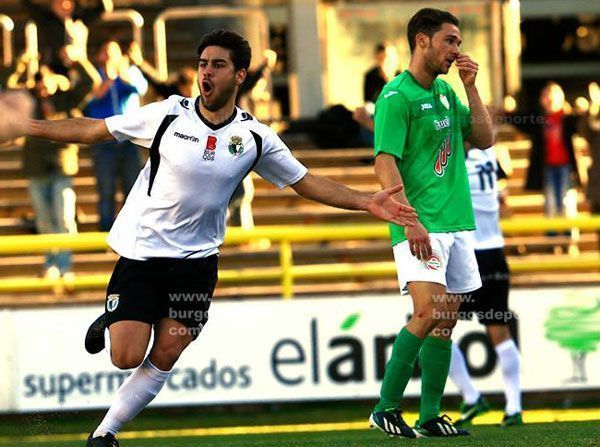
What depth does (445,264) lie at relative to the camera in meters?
10.1

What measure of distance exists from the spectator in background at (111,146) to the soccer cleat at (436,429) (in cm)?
724

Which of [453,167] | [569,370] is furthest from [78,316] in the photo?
[453,167]

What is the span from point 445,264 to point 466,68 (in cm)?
113

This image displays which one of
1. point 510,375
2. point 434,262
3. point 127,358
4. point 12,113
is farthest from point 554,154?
point 12,113

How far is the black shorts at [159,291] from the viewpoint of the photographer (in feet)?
30.5

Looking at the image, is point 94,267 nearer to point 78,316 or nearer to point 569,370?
point 78,316

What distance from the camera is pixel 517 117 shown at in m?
19.0

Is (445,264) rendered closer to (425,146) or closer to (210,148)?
(425,146)

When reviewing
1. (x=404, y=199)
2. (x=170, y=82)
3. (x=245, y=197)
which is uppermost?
(x=170, y=82)

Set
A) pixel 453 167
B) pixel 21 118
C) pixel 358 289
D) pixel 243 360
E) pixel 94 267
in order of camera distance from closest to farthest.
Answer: pixel 21 118
pixel 453 167
pixel 243 360
pixel 358 289
pixel 94 267

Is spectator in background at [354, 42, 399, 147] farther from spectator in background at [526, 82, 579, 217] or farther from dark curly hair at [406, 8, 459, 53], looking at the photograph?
dark curly hair at [406, 8, 459, 53]

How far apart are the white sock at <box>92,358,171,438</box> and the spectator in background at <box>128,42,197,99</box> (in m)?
7.86

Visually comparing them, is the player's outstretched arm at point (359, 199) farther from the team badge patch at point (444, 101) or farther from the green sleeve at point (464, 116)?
the green sleeve at point (464, 116)

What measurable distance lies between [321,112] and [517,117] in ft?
8.62
